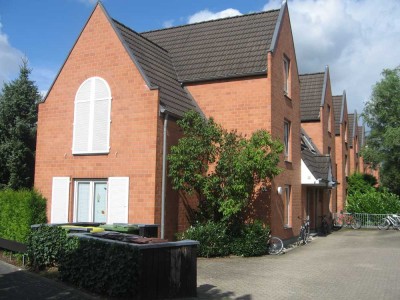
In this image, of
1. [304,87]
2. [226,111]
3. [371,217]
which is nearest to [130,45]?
[226,111]

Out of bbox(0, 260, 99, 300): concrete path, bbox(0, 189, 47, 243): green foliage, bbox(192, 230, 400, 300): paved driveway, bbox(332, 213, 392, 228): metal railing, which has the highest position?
bbox(0, 189, 47, 243): green foliage

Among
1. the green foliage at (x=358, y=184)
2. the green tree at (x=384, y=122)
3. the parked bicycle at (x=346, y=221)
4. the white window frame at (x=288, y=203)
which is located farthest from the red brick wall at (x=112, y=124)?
the green tree at (x=384, y=122)

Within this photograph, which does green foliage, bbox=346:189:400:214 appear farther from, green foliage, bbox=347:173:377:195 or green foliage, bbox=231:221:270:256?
green foliage, bbox=231:221:270:256

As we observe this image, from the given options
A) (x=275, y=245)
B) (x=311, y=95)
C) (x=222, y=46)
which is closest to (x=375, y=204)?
(x=311, y=95)

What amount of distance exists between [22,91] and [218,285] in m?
19.7

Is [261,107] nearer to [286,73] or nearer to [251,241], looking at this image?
[286,73]

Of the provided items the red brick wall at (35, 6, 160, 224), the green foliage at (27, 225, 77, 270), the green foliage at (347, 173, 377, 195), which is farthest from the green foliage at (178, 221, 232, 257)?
the green foliage at (347, 173, 377, 195)

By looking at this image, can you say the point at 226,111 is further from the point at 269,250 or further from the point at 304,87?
the point at 304,87

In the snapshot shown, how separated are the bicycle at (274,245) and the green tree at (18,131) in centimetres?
1483

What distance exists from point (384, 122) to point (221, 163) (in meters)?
28.5

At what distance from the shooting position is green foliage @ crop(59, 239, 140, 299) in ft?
26.6

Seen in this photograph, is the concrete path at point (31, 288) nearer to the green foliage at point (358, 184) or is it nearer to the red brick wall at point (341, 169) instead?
the red brick wall at point (341, 169)

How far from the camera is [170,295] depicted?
8.65 metres

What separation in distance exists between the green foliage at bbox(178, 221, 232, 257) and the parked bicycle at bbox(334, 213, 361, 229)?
53.8 ft
